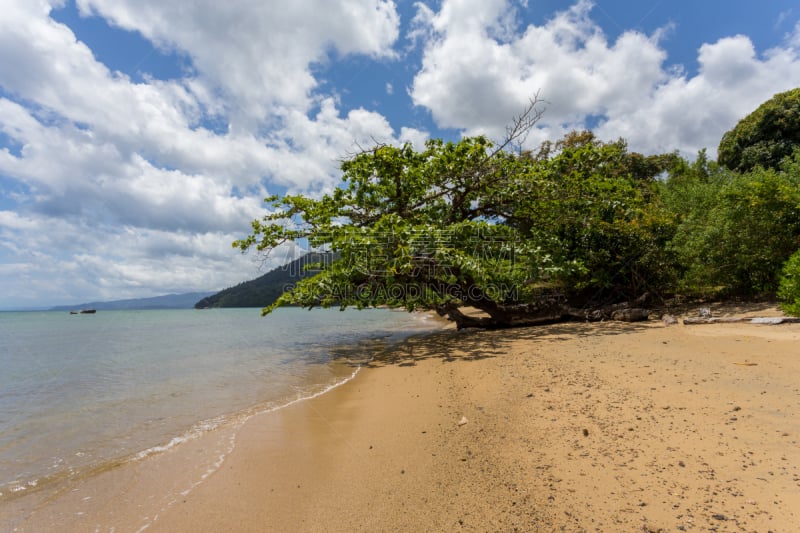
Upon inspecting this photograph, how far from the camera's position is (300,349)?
12.7 metres

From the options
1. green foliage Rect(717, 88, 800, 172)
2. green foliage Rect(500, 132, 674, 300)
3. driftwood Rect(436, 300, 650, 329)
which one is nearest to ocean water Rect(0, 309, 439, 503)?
driftwood Rect(436, 300, 650, 329)

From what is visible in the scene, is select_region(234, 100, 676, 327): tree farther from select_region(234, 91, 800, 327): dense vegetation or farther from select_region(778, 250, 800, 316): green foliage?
select_region(778, 250, 800, 316): green foliage

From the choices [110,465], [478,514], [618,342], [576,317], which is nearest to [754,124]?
[576,317]

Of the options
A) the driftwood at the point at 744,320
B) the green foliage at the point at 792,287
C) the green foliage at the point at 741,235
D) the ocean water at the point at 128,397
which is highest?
the green foliage at the point at 741,235

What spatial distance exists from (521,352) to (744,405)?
449 centimetres

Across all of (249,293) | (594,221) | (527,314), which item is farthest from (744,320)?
(249,293)

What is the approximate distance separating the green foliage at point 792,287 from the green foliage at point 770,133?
72.5 ft

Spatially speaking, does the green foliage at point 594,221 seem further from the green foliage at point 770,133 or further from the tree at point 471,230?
the green foliage at point 770,133

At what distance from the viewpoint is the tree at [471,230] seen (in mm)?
10461

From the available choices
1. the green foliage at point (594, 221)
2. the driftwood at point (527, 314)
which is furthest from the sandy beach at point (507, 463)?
the green foliage at point (594, 221)

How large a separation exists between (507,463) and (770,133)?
37.0m

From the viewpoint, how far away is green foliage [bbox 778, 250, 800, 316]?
849 centimetres

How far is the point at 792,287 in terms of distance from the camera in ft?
28.9

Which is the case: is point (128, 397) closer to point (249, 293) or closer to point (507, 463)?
point (507, 463)
